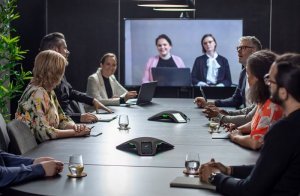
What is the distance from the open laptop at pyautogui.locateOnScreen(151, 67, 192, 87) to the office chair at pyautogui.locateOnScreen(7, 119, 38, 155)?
5423 mm

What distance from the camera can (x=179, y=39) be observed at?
30.2 ft

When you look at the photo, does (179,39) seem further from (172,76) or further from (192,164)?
(192,164)

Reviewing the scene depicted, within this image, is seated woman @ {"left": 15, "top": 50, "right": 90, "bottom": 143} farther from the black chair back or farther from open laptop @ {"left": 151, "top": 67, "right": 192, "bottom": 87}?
open laptop @ {"left": 151, "top": 67, "right": 192, "bottom": 87}

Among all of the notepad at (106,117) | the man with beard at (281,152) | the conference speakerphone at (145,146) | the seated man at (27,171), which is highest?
the man with beard at (281,152)

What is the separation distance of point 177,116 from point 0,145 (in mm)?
1979

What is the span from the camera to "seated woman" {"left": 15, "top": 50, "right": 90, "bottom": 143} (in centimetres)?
380

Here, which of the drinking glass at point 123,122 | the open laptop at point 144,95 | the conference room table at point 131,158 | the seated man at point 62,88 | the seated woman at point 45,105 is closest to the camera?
the conference room table at point 131,158

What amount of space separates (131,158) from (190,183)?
2.38 feet

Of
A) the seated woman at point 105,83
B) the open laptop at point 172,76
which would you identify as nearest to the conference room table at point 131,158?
the seated woman at point 105,83

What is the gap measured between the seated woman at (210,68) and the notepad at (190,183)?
21.7 ft

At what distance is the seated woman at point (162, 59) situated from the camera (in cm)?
925

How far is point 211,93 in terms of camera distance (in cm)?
925

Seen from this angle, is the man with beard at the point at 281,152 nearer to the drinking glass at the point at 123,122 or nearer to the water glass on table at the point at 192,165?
the water glass on table at the point at 192,165

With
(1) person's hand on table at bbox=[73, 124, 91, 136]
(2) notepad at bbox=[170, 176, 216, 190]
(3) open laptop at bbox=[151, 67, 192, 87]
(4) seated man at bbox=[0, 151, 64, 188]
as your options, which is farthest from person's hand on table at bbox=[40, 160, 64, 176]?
(3) open laptop at bbox=[151, 67, 192, 87]
